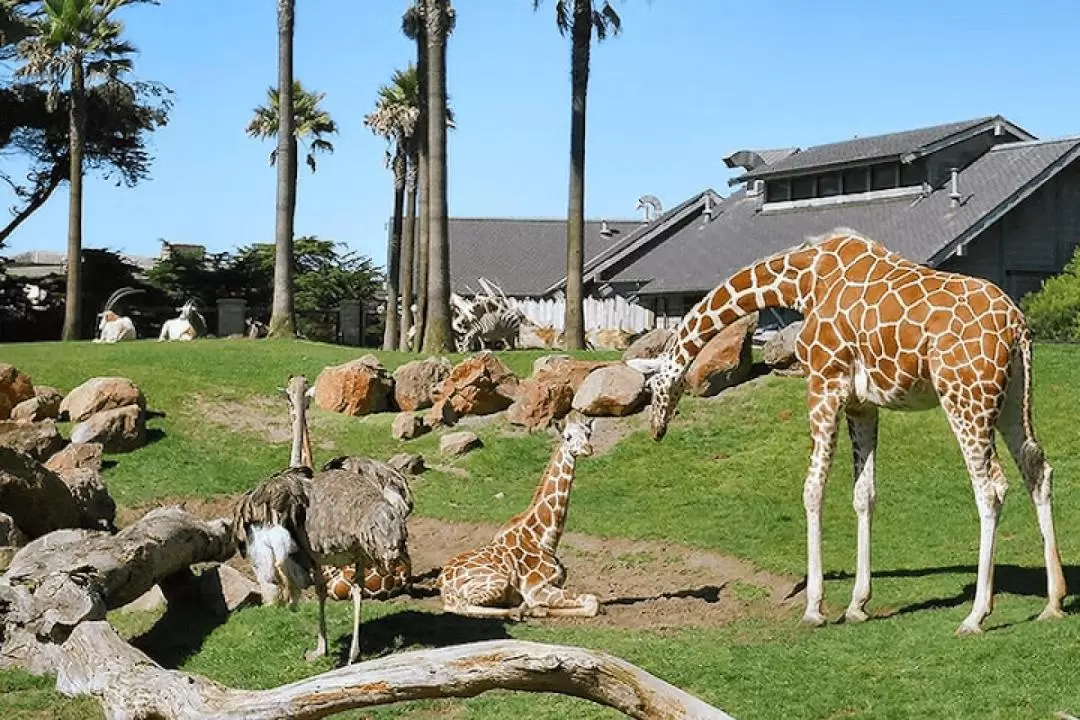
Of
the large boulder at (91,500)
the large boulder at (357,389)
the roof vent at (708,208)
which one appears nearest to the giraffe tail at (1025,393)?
the large boulder at (91,500)

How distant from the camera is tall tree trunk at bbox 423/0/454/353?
30.3 metres

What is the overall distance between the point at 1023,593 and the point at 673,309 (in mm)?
29645

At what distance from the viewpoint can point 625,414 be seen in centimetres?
2264

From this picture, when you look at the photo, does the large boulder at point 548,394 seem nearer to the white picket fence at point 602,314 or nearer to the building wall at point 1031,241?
the building wall at point 1031,241

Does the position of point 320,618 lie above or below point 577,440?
below

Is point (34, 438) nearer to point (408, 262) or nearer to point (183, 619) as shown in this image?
point (183, 619)

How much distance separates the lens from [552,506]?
1484cm

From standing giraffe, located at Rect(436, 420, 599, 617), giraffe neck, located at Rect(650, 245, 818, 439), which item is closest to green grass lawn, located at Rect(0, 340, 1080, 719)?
standing giraffe, located at Rect(436, 420, 599, 617)

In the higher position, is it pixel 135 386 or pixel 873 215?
pixel 873 215

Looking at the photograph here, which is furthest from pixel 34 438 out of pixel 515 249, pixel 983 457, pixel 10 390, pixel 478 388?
pixel 515 249

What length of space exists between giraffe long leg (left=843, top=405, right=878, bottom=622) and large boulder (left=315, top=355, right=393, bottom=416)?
1236cm

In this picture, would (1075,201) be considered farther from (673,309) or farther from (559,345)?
(559,345)

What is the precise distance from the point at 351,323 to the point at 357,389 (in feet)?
71.9

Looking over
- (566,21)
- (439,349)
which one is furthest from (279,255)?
(566,21)
